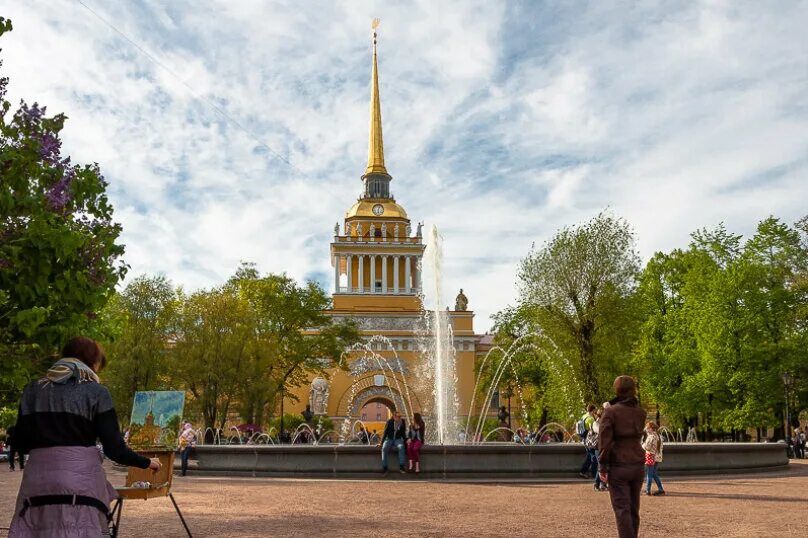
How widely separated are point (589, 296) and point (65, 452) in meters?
32.1

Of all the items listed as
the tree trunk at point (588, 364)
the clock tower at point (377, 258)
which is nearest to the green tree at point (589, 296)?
the tree trunk at point (588, 364)

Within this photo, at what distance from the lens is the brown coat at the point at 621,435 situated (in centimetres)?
754

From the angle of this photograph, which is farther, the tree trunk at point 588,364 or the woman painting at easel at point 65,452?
the tree trunk at point 588,364

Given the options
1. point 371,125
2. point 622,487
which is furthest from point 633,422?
point 371,125

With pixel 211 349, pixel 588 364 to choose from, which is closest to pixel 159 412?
pixel 588 364

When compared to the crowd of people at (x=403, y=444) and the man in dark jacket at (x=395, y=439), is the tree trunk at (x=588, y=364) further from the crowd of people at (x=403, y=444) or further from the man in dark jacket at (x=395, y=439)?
the man in dark jacket at (x=395, y=439)

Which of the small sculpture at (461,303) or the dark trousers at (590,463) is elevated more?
the small sculpture at (461,303)

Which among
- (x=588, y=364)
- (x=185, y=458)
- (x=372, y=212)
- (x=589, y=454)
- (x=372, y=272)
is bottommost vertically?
(x=185, y=458)

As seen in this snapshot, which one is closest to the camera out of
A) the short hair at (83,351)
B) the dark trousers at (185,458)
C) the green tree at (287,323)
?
the short hair at (83,351)

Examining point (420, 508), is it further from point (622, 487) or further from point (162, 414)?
point (622, 487)

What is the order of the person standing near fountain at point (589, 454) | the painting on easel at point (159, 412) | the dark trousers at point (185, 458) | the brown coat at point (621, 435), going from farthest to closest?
the dark trousers at point (185, 458)
the person standing near fountain at point (589, 454)
the painting on easel at point (159, 412)
the brown coat at point (621, 435)

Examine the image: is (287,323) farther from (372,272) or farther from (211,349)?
(372,272)

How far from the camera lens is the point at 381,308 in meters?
73.2

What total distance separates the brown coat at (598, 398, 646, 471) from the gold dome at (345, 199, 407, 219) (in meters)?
71.7
